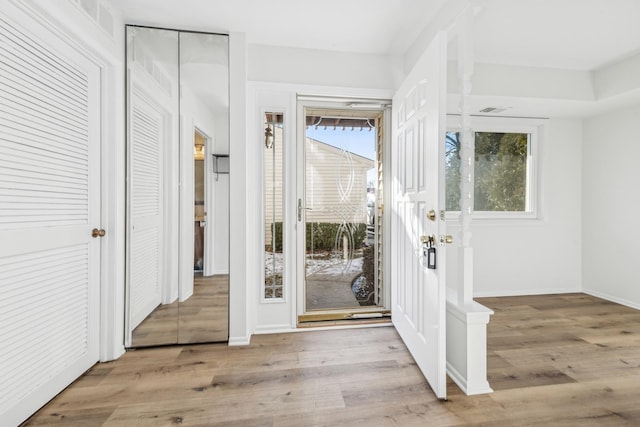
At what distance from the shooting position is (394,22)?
2143mm

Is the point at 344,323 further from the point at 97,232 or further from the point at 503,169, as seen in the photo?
the point at 503,169

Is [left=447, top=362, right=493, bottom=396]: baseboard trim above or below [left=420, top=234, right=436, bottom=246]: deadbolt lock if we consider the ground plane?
below

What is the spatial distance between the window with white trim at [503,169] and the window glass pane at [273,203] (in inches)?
81.9

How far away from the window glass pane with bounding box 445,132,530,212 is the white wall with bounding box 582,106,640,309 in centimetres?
72

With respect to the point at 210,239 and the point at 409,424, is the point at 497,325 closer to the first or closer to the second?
the point at 409,424

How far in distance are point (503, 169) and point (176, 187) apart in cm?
356

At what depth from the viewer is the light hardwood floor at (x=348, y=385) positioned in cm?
149

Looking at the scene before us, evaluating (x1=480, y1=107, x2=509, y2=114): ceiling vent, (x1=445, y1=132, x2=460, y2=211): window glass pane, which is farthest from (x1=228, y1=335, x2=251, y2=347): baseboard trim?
(x1=480, y1=107, x2=509, y2=114): ceiling vent

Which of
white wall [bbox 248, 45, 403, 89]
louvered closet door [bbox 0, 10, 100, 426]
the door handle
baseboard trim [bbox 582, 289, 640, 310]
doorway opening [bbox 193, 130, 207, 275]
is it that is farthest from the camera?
baseboard trim [bbox 582, 289, 640, 310]

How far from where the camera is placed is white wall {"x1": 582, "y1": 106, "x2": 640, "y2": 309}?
3086 millimetres

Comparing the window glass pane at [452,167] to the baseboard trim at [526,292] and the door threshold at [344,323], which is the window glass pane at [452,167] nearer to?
the baseboard trim at [526,292]

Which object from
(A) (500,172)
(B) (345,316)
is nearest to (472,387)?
(B) (345,316)

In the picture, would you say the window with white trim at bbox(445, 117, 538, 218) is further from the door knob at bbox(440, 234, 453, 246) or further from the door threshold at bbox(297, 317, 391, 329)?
the door knob at bbox(440, 234, 453, 246)

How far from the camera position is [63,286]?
1.69 m
